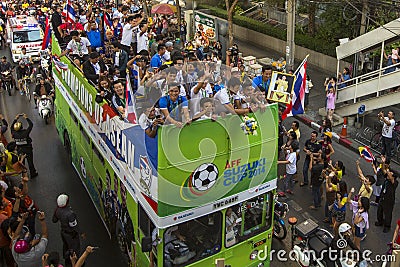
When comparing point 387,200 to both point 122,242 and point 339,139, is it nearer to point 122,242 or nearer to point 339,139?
point 339,139

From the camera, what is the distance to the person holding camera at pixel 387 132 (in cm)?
1301

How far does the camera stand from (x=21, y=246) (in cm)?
757

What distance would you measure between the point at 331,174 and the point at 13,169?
23.1ft

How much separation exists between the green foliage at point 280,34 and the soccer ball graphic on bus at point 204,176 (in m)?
16.2

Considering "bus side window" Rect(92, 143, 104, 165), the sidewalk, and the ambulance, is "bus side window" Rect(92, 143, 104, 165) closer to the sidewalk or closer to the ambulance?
the sidewalk

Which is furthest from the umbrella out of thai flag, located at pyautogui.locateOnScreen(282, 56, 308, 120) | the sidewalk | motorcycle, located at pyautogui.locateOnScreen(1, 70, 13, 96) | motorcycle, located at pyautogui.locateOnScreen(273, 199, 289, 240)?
motorcycle, located at pyautogui.locateOnScreen(273, 199, 289, 240)

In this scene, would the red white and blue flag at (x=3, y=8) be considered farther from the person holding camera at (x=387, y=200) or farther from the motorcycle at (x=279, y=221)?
the person holding camera at (x=387, y=200)

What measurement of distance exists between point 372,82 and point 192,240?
10.8m

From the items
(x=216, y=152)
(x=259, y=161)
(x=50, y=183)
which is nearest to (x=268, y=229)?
(x=259, y=161)

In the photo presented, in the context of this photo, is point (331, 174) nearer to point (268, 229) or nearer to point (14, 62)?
point (268, 229)

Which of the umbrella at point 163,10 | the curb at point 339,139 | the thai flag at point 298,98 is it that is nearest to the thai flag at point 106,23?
the thai flag at point 298,98

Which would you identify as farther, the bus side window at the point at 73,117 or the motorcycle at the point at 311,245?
the bus side window at the point at 73,117

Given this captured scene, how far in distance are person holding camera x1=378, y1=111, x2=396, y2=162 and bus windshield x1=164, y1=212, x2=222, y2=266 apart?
7576 millimetres

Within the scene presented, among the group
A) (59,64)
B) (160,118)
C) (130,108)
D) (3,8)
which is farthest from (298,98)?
(3,8)
